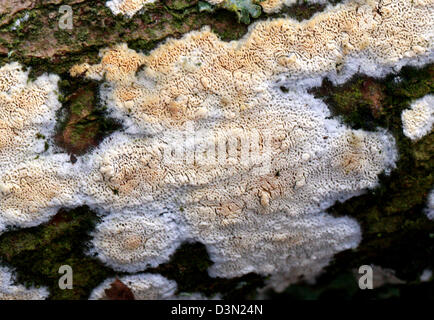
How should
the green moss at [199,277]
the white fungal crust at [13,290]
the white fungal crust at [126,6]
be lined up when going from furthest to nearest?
the green moss at [199,277] → the white fungal crust at [13,290] → the white fungal crust at [126,6]

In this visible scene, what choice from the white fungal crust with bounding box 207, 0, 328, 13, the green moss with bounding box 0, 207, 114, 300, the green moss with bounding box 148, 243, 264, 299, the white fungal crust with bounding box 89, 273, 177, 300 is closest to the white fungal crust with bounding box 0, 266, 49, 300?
the green moss with bounding box 0, 207, 114, 300

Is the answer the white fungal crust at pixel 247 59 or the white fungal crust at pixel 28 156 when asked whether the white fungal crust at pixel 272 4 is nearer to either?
the white fungal crust at pixel 247 59

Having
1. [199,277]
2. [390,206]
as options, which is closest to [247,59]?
[390,206]

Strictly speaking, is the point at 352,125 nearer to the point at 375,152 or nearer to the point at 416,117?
the point at 375,152

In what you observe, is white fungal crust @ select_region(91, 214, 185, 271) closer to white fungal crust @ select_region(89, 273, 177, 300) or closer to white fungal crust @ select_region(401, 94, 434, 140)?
white fungal crust @ select_region(89, 273, 177, 300)

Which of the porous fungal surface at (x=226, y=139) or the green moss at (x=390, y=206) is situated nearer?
the porous fungal surface at (x=226, y=139)

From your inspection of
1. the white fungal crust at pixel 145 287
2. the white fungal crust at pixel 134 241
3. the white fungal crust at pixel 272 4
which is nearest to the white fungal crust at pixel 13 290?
the white fungal crust at pixel 145 287

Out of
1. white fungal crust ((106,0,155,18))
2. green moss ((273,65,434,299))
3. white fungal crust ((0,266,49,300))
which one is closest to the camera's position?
white fungal crust ((106,0,155,18))
